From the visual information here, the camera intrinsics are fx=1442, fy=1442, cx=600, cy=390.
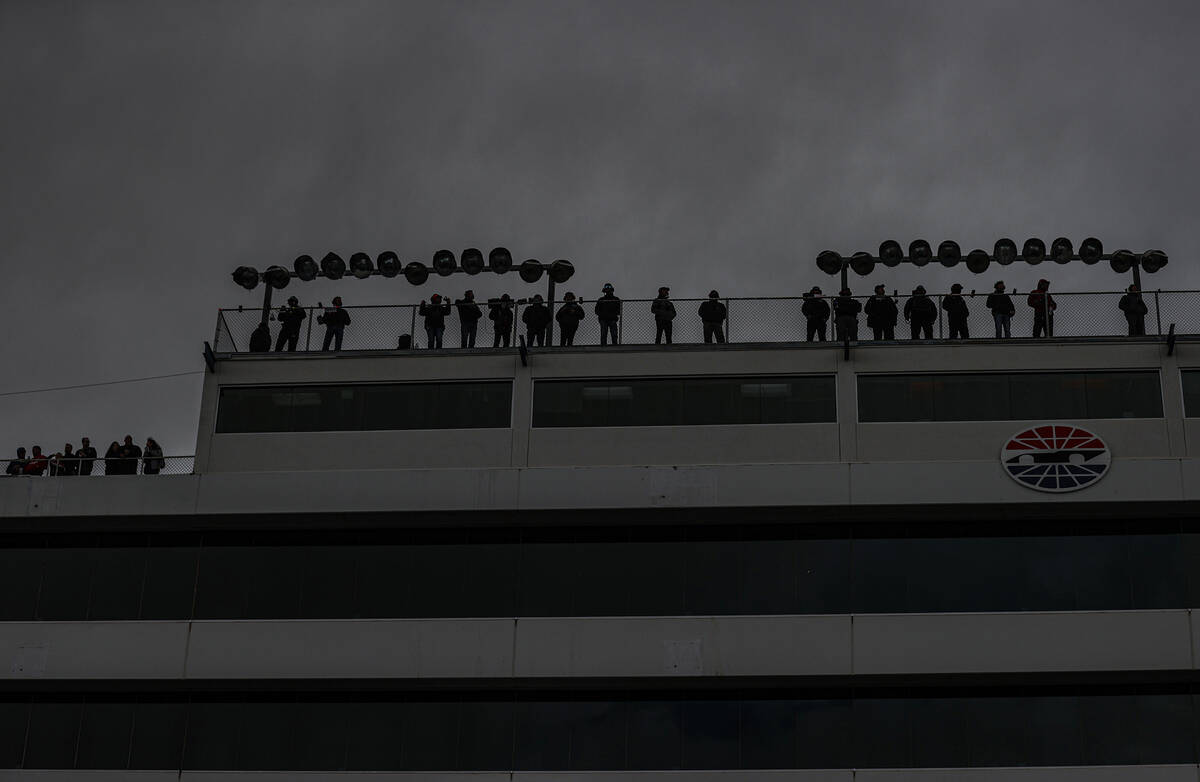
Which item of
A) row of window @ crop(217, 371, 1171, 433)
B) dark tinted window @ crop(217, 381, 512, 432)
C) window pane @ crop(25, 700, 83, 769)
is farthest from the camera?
dark tinted window @ crop(217, 381, 512, 432)

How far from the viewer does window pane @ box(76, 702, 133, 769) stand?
34.8 m

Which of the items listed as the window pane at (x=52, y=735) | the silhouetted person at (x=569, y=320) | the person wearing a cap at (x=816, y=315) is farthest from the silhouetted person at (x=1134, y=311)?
the window pane at (x=52, y=735)

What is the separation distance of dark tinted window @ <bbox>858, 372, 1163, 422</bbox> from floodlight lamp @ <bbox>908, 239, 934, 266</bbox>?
4460 millimetres

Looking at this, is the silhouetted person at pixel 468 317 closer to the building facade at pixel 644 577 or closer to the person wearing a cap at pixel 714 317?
the building facade at pixel 644 577

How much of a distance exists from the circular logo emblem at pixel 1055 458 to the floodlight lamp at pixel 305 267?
19.5m

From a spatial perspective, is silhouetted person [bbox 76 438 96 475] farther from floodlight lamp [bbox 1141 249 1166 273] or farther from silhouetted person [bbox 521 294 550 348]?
floodlight lamp [bbox 1141 249 1166 273]

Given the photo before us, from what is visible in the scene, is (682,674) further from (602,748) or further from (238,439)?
(238,439)

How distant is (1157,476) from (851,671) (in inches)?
336

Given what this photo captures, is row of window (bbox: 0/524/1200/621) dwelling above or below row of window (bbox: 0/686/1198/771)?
above

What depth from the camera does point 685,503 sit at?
34469 mm

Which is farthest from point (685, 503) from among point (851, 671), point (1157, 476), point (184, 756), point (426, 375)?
point (184, 756)

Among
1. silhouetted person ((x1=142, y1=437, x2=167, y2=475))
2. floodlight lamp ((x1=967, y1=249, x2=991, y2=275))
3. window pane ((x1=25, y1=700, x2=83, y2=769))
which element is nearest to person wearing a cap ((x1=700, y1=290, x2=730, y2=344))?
floodlight lamp ((x1=967, y1=249, x2=991, y2=275))

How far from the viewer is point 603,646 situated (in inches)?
1334

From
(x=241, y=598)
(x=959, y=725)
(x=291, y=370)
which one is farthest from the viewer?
→ (x=291, y=370)
